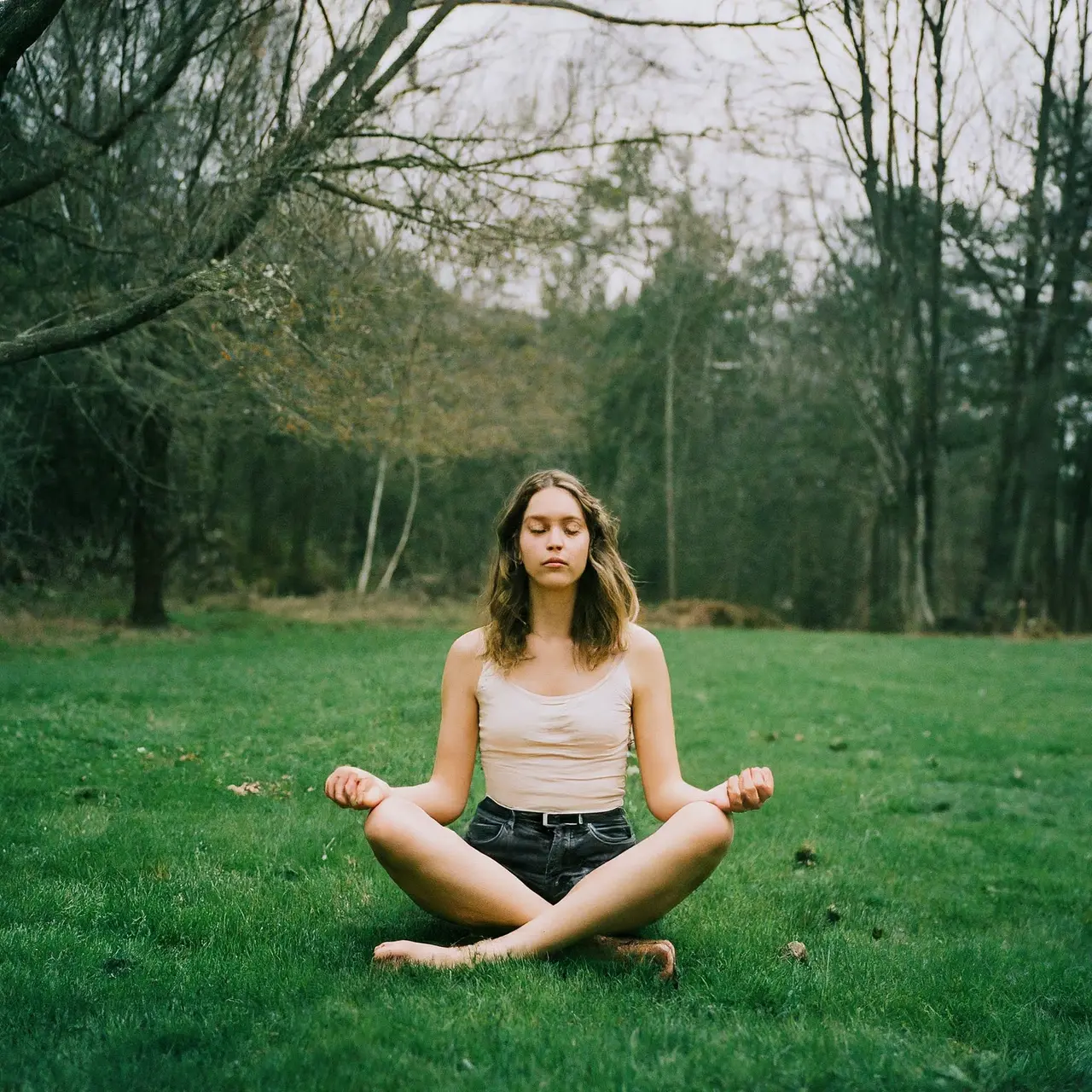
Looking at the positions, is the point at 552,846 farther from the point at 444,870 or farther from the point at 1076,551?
the point at 1076,551

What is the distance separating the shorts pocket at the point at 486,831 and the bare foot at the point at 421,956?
14.6 inches

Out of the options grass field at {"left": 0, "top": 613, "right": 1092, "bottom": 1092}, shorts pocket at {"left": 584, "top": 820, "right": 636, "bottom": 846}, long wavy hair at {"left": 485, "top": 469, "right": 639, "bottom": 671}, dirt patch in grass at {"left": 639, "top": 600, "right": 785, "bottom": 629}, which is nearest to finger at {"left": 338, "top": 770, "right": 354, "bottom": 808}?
grass field at {"left": 0, "top": 613, "right": 1092, "bottom": 1092}

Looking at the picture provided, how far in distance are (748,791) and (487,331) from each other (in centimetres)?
1834

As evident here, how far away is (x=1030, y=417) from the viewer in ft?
70.0

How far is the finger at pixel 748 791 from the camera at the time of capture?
304 centimetres

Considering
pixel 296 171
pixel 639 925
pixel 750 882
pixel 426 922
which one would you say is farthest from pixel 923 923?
pixel 296 171

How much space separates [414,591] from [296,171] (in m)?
17.5

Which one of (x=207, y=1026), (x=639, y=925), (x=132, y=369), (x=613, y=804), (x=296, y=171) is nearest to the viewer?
(x=207, y=1026)

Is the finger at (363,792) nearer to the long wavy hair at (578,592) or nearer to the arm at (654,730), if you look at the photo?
the long wavy hair at (578,592)

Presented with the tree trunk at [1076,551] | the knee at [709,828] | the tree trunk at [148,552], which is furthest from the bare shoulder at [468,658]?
the tree trunk at [1076,551]

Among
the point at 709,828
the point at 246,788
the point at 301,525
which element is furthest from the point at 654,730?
the point at 301,525

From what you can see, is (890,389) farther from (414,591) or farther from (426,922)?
(426,922)

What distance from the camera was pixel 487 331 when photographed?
814 inches

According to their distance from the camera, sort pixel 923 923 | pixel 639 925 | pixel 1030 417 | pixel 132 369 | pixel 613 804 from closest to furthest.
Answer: pixel 639 925 < pixel 613 804 < pixel 923 923 < pixel 132 369 < pixel 1030 417
